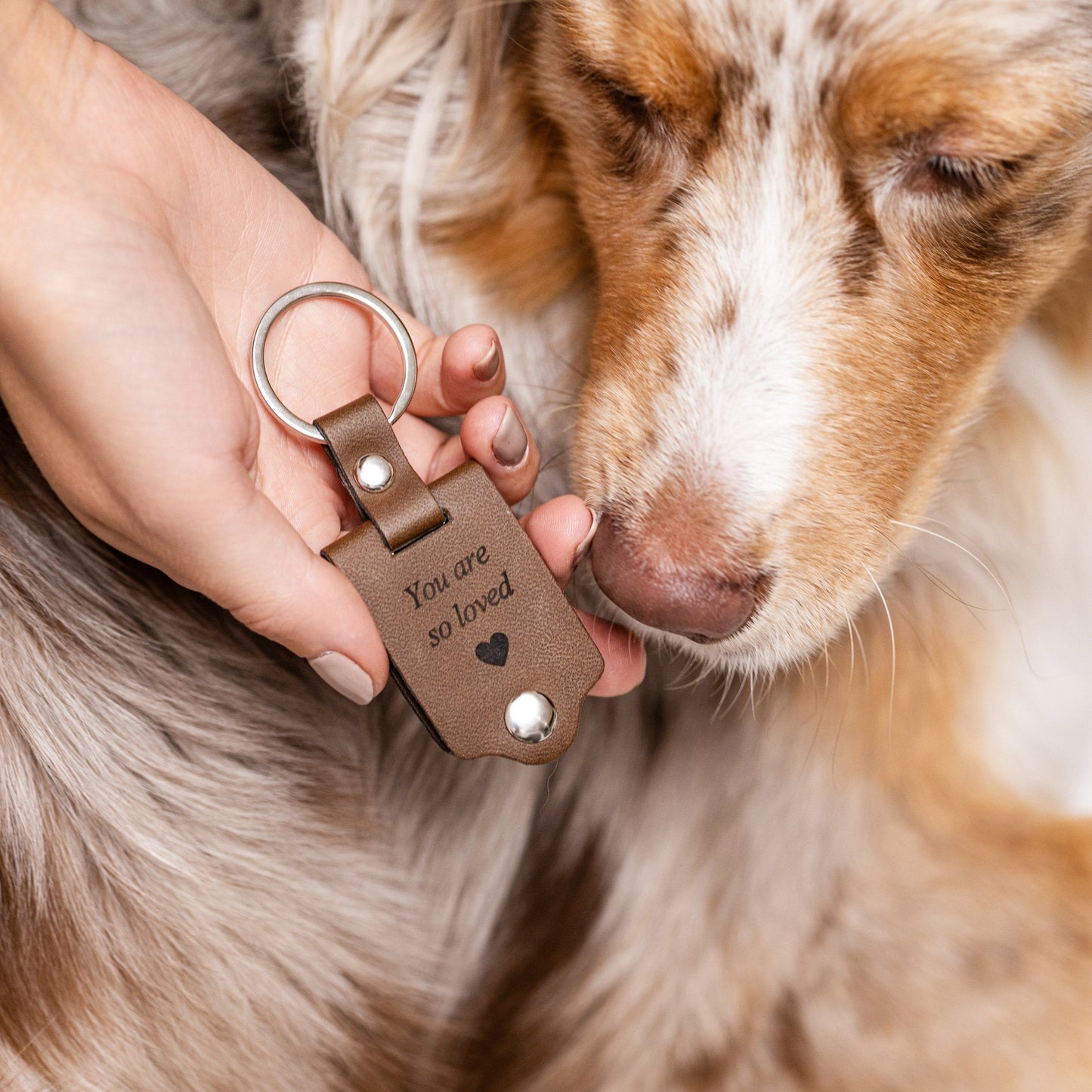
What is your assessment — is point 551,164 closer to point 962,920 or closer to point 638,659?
point 638,659

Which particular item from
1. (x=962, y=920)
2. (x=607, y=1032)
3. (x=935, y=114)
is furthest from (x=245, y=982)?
(x=935, y=114)

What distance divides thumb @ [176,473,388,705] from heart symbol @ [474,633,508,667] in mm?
85

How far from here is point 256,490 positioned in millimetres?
907

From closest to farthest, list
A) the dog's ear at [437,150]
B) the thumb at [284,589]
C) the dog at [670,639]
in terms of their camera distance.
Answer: the thumb at [284,589]
the dog at [670,639]
the dog's ear at [437,150]

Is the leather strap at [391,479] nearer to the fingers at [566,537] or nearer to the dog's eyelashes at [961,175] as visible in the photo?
the fingers at [566,537]

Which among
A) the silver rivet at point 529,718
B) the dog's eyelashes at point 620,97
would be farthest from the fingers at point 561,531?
the dog's eyelashes at point 620,97

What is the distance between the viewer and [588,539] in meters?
1.01

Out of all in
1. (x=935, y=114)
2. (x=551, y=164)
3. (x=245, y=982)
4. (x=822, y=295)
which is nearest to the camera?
(x=935, y=114)

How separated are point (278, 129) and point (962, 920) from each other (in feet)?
4.17

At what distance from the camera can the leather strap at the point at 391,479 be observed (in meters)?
0.95

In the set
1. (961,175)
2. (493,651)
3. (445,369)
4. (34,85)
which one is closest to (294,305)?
(445,369)

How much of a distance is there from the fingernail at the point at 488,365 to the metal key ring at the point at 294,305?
0.07 m

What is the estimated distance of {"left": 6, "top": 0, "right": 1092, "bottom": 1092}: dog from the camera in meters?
0.99

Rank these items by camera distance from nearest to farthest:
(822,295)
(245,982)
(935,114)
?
1. (935,114)
2. (822,295)
3. (245,982)
